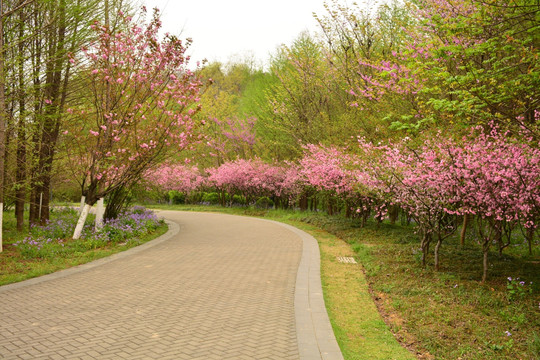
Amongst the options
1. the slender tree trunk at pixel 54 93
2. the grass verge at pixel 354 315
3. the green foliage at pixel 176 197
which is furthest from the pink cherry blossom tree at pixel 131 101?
the green foliage at pixel 176 197

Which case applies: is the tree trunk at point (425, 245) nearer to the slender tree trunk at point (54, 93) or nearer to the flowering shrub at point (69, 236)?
the flowering shrub at point (69, 236)

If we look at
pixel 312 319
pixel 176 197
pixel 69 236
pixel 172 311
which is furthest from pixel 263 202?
pixel 312 319

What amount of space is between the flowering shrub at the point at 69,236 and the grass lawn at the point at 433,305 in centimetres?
665

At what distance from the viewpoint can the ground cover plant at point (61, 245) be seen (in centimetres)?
952

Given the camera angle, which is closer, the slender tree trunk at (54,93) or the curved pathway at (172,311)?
the curved pathway at (172,311)

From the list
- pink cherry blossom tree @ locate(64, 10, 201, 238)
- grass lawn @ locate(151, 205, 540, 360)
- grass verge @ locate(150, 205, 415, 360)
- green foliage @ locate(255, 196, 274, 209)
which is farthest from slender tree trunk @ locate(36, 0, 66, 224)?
green foliage @ locate(255, 196, 274, 209)

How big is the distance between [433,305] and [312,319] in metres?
2.48

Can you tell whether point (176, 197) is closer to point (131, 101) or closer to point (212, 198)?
point (212, 198)

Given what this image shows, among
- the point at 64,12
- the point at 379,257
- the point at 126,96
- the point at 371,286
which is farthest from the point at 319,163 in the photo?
the point at 64,12

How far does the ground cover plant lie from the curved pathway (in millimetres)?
602

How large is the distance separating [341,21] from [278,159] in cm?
1253

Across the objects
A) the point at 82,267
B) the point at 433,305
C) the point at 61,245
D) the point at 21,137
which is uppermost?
the point at 21,137

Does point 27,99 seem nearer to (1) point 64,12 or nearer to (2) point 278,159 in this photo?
(1) point 64,12

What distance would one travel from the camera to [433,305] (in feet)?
23.9
